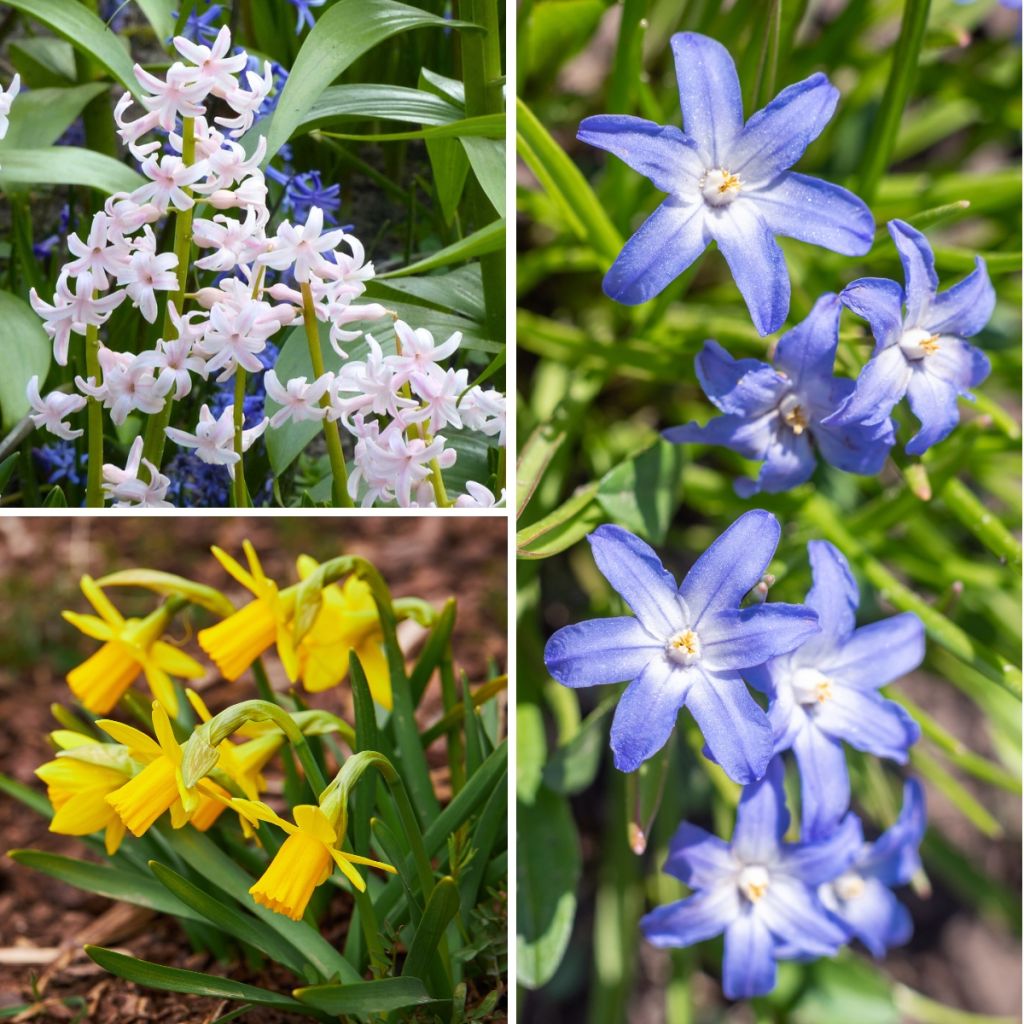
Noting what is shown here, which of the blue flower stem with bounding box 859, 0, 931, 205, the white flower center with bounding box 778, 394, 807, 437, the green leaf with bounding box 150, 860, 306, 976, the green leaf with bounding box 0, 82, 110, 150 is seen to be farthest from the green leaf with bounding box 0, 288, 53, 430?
the blue flower stem with bounding box 859, 0, 931, 205

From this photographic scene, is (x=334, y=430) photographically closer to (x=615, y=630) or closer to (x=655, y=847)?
(x=615, y=630)

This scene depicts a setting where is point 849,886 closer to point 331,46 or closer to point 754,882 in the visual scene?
point 754,882

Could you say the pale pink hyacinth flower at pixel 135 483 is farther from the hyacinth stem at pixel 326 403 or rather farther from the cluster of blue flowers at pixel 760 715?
the cluster of blue flowers at pixel 760 715

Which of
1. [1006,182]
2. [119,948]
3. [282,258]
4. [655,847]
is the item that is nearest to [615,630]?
[282,258]

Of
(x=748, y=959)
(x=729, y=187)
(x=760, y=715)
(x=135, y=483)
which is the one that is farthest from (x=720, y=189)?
(x=748, y=959)

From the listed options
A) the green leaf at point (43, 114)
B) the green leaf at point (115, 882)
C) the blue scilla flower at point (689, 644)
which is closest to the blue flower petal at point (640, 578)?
the blue scilla flower at point (689, 644)
